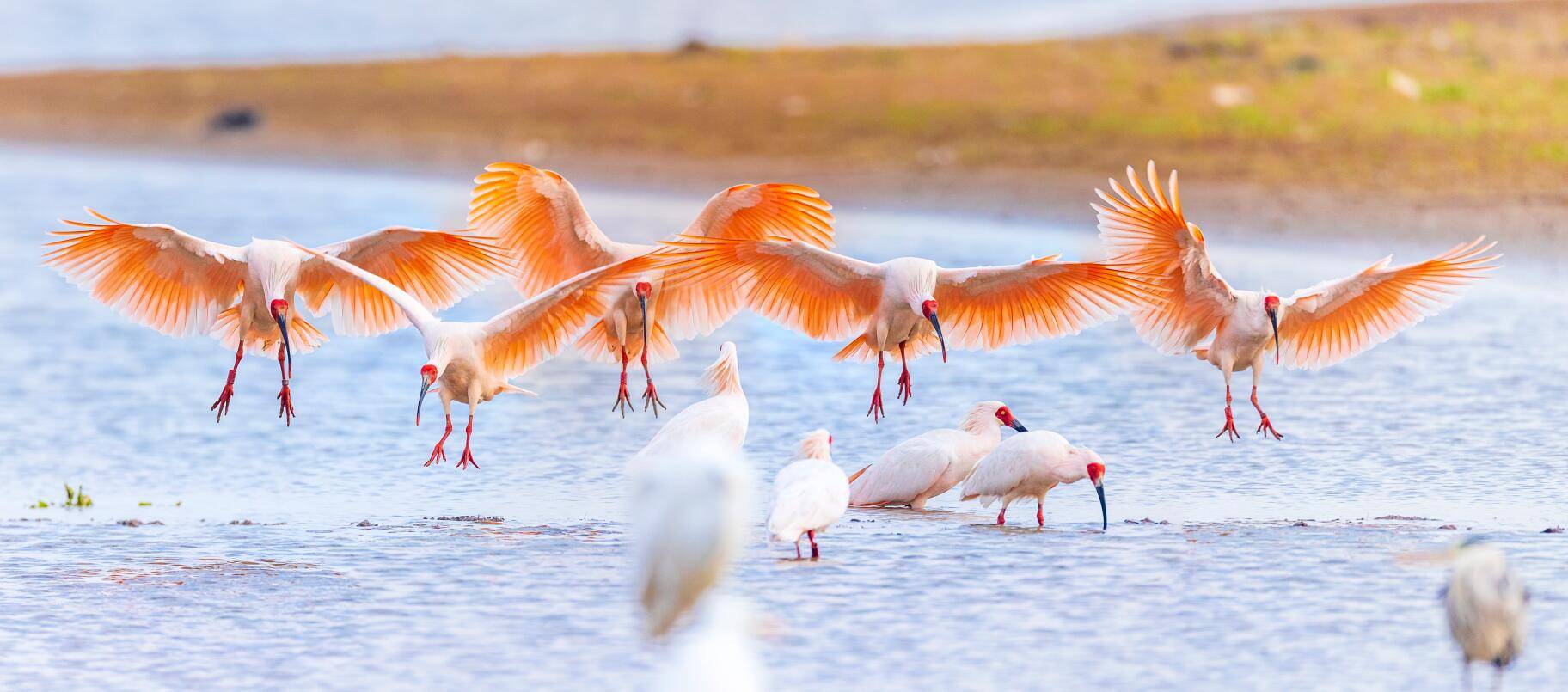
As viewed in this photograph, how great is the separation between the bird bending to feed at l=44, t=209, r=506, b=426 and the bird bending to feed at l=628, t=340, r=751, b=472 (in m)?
1.58

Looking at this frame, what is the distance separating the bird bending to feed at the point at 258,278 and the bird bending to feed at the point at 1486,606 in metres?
5.54

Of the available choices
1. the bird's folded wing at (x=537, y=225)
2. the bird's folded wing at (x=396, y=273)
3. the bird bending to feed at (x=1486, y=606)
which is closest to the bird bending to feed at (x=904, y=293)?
the bird's folded wing at (x=537, y=225)

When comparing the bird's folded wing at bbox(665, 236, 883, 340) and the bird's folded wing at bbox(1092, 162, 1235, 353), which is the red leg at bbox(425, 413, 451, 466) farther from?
the bird's folded wing at bbox(1092, 162, 1235, 353)

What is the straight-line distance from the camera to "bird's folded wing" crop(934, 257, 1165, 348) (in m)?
10.2

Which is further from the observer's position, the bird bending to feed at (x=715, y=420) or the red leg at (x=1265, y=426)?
the red leg at (x=1265, y=426)

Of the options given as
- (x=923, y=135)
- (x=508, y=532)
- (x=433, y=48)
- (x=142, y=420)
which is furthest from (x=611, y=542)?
(x=433, y=48)

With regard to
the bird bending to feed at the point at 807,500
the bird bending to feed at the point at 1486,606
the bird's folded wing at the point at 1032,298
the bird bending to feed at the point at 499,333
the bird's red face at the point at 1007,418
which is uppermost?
the bird's folded wing at the point at 1032,298

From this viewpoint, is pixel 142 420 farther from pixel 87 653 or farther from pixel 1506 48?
pixel 1506 48

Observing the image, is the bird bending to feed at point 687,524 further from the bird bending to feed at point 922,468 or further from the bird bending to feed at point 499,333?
the bird bending to feed at point 922,468

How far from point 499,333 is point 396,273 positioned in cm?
114

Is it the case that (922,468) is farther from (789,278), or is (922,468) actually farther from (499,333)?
(499,333)

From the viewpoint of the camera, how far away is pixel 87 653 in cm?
755

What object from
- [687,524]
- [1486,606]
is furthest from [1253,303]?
[687,524]

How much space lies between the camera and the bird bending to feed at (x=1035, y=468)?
9375mm
